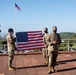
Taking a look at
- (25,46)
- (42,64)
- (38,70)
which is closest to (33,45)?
(25,46)

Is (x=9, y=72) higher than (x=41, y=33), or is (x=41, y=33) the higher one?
(x=41, y=33)

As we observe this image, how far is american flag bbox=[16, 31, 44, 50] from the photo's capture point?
1152 centimetres

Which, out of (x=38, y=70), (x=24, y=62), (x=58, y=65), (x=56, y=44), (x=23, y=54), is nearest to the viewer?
(x=56, y=44)

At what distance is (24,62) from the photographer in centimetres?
1130

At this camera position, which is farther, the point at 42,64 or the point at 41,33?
the point at 41,33

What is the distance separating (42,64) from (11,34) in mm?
2155

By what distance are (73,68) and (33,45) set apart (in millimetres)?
2624

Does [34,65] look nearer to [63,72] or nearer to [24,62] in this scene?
[24,62]

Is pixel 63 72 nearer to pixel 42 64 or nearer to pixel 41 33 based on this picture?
pixel 42 64

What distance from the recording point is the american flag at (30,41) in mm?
11516

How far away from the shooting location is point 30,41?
11.7m

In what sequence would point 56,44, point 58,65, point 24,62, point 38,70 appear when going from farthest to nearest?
point 24,62 < point 58,65 < point 38,70 < point 56,44

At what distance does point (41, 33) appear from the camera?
38.0ft

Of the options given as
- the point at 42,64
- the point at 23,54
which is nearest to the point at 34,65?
the point at 42,64
